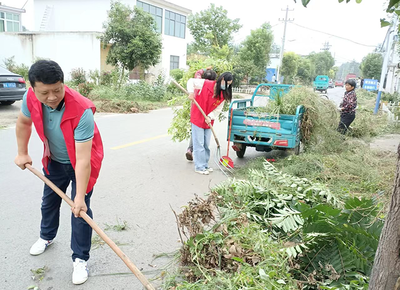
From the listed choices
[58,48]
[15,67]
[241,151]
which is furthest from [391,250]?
[15,67]

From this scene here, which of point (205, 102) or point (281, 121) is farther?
point (281, 121)

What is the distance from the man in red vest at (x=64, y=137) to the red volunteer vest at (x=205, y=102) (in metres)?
3.08

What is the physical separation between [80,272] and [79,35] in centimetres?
2148

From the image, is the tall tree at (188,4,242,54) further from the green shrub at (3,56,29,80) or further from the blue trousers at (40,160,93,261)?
the blue trousers at (40,160,93,261)

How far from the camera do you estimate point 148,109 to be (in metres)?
14.3

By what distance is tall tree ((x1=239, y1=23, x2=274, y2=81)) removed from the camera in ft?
106

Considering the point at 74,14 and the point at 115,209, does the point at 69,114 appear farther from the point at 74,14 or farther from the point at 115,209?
the point at 74,14

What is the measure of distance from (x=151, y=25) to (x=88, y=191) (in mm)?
17299

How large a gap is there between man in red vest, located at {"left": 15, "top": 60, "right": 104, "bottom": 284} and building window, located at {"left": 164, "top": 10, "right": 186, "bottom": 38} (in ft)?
81.4

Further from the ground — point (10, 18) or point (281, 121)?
point (10, 18)

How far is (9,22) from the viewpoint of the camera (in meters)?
28.2

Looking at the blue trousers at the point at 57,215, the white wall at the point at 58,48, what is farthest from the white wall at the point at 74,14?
the blue trousers at the point at 57,215

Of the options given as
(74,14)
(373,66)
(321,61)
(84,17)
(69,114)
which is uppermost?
(321,61)

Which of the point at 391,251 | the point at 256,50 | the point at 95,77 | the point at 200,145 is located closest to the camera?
the point at 391,251
